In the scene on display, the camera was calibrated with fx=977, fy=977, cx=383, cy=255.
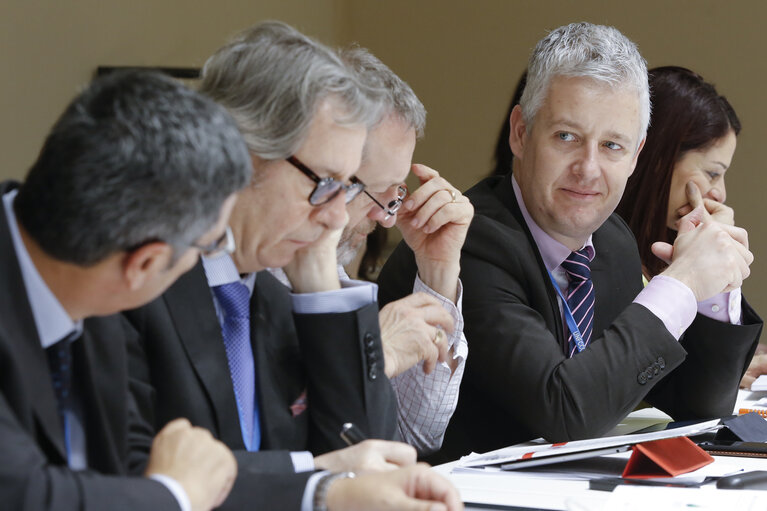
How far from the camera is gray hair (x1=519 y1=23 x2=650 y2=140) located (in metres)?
2.36

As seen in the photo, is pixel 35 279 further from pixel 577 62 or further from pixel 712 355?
pixel 712 355

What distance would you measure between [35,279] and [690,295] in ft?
5.18

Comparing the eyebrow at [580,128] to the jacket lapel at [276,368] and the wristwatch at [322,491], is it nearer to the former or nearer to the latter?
the jacket lapel at [276,368]

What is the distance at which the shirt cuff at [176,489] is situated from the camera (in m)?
1.08

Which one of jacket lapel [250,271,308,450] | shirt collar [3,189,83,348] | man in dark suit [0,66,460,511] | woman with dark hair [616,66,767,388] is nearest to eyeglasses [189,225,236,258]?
man in dark suit [0,66,460,511]

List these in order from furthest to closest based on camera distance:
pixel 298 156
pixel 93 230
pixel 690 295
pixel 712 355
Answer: pixel 712 355
pixel 690 295
pixel 298 156
pixel 93 230

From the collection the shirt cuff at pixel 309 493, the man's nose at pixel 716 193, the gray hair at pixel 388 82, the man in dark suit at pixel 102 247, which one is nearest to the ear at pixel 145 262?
the man in dark suit at pixel 102 247

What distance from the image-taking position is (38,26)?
3787mm

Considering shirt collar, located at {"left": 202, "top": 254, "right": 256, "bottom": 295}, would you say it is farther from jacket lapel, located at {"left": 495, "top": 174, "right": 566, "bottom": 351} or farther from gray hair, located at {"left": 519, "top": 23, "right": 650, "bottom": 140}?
gray hair, located at {"left": 519, "top": 23, "right": 650, "bottom": 140}

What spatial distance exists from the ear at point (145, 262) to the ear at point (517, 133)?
156 centimetres

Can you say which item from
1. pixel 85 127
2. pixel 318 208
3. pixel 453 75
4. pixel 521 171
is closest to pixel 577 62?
pixel 521 171

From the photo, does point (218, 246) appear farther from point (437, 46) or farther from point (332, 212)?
point (437, 46)

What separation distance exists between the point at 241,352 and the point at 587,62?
3.99ft

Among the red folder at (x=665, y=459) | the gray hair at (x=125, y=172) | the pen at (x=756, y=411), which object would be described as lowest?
the pen at (x=756, y=411)
